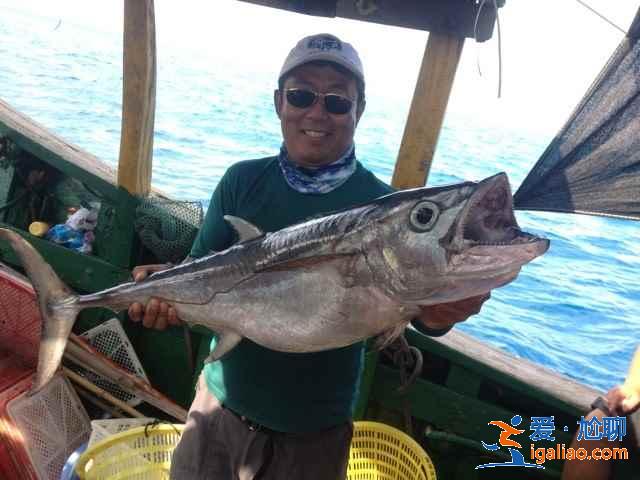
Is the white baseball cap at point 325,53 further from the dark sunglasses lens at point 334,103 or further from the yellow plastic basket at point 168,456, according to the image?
the yellow plastic basket at point 168,456

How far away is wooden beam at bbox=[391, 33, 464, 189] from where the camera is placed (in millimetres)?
2816

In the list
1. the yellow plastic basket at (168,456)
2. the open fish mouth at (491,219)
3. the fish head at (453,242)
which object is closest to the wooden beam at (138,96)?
the yellow plastic basket at (168,456)

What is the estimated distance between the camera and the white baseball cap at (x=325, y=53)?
2.29 m

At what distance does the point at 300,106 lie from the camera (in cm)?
233

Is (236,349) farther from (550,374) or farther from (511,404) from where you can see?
(550,374)

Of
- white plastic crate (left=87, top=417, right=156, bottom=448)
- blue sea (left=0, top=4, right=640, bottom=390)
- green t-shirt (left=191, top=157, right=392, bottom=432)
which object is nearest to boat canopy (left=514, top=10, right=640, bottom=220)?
green t-shirt (left=191, top=157, right=392, bottom=432)

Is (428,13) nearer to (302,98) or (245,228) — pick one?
(302,98)

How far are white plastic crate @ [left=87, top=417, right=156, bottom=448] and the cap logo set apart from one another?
2722mm

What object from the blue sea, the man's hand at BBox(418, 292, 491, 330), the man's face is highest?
the man's face

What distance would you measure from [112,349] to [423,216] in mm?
3307

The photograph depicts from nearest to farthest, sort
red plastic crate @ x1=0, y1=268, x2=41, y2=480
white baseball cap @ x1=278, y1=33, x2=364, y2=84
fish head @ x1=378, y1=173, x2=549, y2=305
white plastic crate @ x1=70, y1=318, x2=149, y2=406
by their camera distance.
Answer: fish head @ x1=378, y1=173, x2=549, y2=305 → white baseball cap @ x1=278, y1=33, x2=364, y2=84 → red plastic crate @ x1=0, y1=268, x2=41, y2=480 → white plastic crate @ x1=70, y1=318, x2=149, y2=406

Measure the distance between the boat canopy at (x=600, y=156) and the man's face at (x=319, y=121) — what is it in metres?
1.39

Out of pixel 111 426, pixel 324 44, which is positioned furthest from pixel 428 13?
pixel 111 426

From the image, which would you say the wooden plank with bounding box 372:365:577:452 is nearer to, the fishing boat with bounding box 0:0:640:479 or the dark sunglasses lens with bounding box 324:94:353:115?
the fishing boat with bounding box 0:0:640:479
